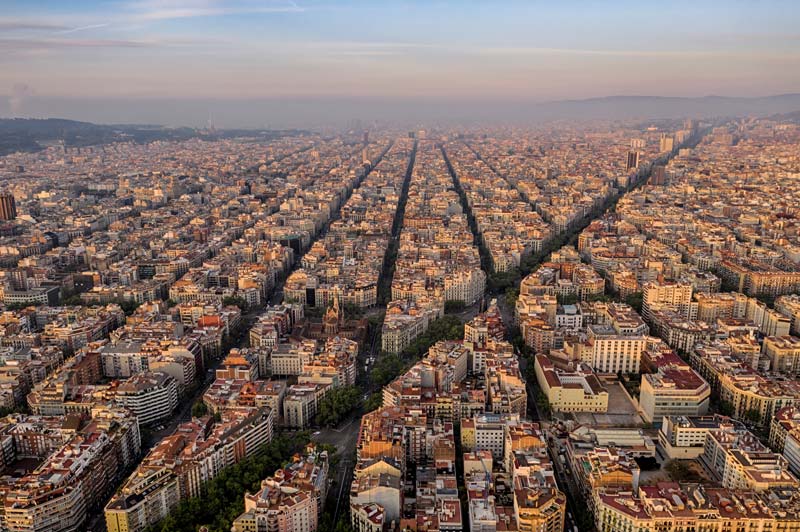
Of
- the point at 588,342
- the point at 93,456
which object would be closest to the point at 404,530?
the point at 93,456

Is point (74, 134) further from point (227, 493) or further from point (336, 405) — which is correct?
point (227, 493)

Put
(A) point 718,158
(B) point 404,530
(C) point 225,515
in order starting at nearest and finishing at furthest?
(B) point 404,530
(C) point 225,515
(A) point 718,158

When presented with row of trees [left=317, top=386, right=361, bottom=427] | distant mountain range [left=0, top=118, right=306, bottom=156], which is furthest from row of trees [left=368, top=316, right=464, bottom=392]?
distant mountain range [left=0, top=118, right=306, bottom=156]

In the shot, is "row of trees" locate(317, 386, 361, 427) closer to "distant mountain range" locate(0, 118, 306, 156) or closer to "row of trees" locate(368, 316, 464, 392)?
"row of trees" locate(368, 316, 464, 392)

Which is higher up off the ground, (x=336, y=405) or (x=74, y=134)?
(x=74, y=134)

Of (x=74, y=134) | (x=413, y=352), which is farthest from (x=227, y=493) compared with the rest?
(x=74, y=134)

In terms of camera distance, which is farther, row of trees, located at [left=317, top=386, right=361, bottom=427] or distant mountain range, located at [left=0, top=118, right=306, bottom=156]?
distant mountain range, located at [left=0, top=118, right=306, bottom=156]

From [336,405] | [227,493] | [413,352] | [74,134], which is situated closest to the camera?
[227,493]

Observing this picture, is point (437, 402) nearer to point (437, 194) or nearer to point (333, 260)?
point (333, 260)
